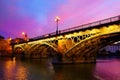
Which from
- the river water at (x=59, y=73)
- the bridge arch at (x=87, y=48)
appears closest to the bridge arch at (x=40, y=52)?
the bridge arch at (x=87, y=48)

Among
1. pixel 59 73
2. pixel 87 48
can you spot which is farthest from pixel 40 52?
pixel 59 73

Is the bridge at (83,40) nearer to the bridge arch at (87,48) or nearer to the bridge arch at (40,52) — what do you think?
the bridge arch at (87,48)

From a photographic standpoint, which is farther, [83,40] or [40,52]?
[40,52]

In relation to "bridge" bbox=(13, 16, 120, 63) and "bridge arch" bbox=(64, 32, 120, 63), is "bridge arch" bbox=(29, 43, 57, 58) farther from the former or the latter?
"bridge arch" bbox=(64, 32, 120, 63)

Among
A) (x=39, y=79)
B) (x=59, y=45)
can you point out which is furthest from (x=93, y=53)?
(x=39, y=79)

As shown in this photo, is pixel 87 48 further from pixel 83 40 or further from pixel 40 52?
pixel 40 52

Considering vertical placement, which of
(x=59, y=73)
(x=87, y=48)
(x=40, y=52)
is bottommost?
(x=59, y=73)

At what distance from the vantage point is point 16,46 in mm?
141000

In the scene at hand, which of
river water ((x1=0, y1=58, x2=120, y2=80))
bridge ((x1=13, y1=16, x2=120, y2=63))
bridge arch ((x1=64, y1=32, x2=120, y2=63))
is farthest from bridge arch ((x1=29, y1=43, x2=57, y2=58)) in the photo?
river water ((x1=0, y1=58, x2=120, y2=80))

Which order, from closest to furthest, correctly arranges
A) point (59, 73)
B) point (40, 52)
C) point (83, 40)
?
point (59, 73), point (83, 40), point (40, 52)

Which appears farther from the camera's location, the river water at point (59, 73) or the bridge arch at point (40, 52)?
the bridge arch at point (40, 52)

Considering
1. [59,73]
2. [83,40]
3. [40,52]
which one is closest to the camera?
[59,73]

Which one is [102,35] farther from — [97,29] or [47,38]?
[47,38]

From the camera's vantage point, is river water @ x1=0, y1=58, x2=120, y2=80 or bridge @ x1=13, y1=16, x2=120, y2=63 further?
bridge @ x1=13, y1=16, x2=120, y2=63
